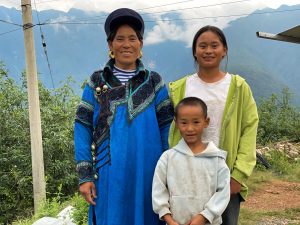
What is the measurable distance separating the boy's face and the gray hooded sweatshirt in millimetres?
58

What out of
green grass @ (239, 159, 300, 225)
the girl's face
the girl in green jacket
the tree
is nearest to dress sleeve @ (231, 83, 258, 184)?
the girl in green jacket

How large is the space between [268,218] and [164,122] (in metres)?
2.95

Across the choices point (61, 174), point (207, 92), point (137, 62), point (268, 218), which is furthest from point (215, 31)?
point (61, 174)

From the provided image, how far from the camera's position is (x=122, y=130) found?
6.09 feet

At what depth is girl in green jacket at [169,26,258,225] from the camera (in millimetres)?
1820

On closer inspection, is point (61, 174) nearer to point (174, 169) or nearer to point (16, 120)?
point (16, 120)

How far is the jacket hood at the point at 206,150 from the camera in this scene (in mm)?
1742

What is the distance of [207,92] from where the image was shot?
1871mm

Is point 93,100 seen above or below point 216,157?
above

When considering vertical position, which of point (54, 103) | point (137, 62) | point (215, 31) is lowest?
point (54, 103)

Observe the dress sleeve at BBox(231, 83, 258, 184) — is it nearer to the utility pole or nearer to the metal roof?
the metal roof

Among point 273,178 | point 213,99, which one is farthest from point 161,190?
point 273,178

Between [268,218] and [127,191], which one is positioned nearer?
[127,191]

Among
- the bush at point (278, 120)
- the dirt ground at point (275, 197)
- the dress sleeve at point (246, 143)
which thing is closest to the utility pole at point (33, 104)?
the dirt ground at point (275, 197)
